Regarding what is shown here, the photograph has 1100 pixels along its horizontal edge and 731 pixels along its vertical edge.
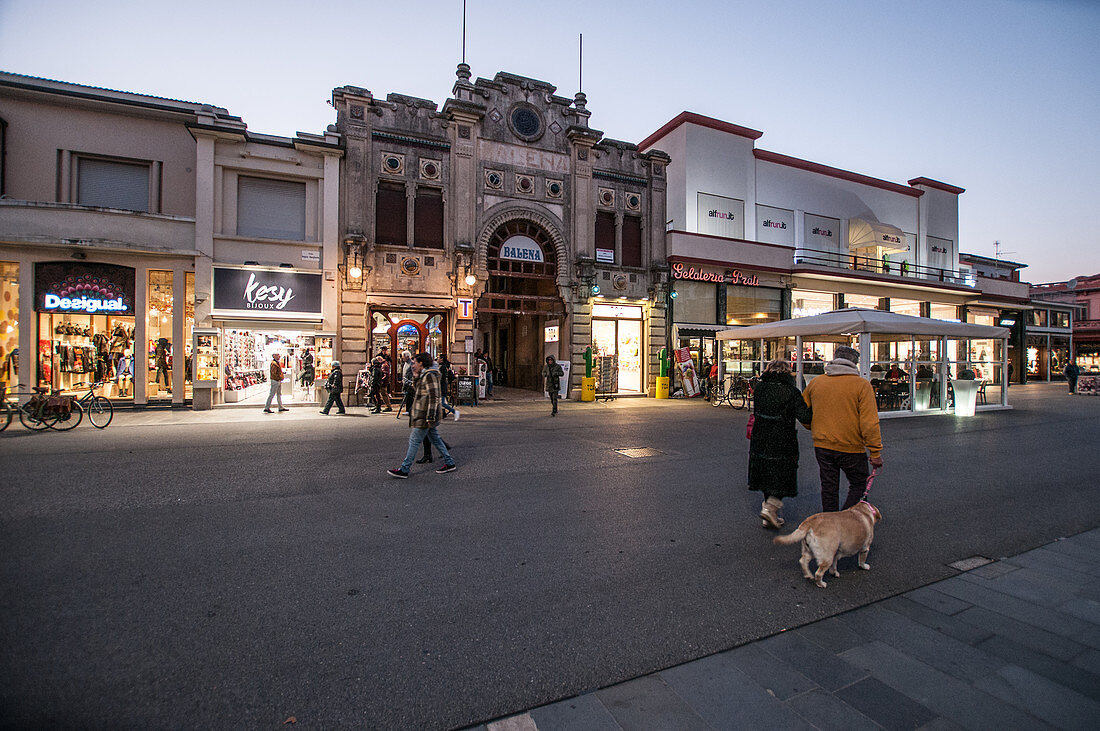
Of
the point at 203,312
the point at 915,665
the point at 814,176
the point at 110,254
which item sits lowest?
the point at 915,665

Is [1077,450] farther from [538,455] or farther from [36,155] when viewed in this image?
[36,155]

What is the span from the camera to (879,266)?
2895 centimetres

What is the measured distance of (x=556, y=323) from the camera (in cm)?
2156

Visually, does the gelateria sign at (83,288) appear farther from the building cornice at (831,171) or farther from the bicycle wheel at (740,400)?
the building cornice at (831,171)

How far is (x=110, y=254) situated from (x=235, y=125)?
212 inches

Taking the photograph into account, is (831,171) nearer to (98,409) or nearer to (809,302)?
(809,302)

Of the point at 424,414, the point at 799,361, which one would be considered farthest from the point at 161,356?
the point at 799,361

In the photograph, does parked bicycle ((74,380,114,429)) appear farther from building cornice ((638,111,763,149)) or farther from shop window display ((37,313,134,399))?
building cornice ((638,111,763,149))

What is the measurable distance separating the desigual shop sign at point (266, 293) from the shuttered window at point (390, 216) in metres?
2.69

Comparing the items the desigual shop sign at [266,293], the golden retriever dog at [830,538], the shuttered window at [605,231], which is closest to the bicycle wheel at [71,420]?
the desigual shop sign at [266,293]

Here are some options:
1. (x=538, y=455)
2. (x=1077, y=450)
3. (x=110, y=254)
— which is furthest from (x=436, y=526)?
(x=110, y=254)

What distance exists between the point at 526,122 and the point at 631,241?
20.8 feet

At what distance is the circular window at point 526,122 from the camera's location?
1989cm

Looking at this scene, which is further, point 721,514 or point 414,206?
point 414,206
